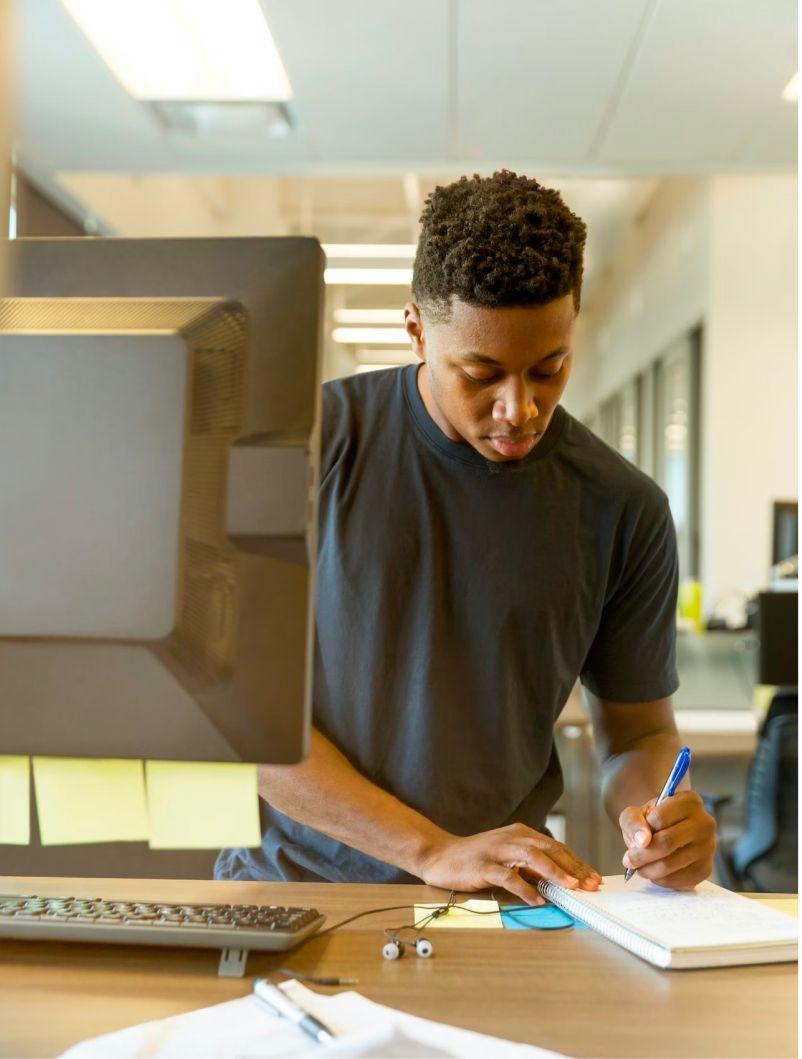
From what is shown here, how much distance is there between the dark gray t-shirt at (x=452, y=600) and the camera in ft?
4.12

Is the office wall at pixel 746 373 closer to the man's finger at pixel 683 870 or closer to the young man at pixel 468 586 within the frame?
the young man at pixel 468 586

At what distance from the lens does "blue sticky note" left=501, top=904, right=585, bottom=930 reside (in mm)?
1005

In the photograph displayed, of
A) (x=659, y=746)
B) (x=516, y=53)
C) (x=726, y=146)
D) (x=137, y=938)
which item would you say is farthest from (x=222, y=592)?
(x=726, y=146)

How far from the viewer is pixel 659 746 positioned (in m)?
1.37

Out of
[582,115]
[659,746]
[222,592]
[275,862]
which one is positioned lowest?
[275,862]

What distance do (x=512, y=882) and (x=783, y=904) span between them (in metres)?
0.28

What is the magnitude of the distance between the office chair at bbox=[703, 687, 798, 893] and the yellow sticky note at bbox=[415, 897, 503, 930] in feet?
5.07

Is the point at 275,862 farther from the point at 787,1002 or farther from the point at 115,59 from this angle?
the point at 115,59

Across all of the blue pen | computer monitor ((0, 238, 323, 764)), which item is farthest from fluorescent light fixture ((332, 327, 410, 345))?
computer monitor ((0, 238, 323, 764))

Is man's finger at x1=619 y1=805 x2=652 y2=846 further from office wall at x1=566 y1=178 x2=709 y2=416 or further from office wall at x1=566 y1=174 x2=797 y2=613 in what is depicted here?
office wall at x1=566 y1=178 x2=709 y2=416

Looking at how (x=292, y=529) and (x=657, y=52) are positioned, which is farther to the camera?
(x=657, y=52)

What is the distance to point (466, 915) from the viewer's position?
40.8 inches

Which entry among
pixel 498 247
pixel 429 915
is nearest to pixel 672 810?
pixel 429 915

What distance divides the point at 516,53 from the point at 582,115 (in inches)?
17.0
